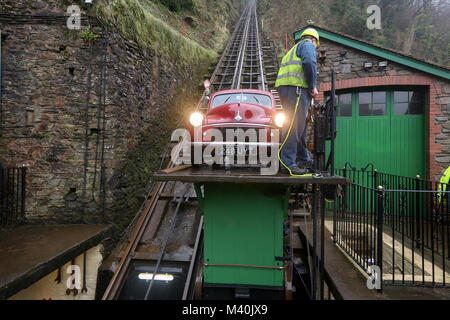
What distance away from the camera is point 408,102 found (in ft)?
22.9

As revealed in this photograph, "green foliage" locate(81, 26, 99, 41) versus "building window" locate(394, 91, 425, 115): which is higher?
"green foliage" locate(81, 26, 99, 41)

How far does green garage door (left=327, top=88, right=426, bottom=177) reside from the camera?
6.92 metres

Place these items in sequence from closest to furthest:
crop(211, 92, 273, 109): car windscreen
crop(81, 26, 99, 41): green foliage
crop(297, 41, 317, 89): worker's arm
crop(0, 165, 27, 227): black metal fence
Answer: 1. crop(297, 41, 317, 89): worker's arm
2. crop(0, 165, 27, 227): black metal fence
3. crop(81, 26, 99, 41): green foliage
4. crop(211, 92, 273, 109): car windscreen

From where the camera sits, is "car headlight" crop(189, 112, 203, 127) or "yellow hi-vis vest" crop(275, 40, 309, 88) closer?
"yellow hi-vis vest" crop(275, 40, 309, 88)

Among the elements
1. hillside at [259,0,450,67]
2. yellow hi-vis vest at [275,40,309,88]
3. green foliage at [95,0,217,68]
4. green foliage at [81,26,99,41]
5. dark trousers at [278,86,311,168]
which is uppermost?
hillside at [259,0,450,67]

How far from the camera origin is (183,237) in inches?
186

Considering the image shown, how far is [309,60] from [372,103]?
5.88 m

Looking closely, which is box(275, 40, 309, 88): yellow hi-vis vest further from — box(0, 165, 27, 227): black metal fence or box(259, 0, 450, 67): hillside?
box(259, 0, 450, 67): hillside

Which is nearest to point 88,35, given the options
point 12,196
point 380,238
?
point 12,196

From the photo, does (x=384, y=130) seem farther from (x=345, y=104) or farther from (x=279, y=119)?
(x=279, y=119)

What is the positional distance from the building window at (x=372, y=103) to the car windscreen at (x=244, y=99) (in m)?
4.10

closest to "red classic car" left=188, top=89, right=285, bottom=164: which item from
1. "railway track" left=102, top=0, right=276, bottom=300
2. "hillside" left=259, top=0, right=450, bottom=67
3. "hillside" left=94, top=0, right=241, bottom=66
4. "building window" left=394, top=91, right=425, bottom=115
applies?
"railway track" left=102, top=0, right=276, bottom=300

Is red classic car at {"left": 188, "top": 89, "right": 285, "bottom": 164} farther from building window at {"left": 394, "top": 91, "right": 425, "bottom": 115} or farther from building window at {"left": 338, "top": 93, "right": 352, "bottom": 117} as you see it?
building window at {"left": 394, "top": 91, "right": 425, "bottom": 115}

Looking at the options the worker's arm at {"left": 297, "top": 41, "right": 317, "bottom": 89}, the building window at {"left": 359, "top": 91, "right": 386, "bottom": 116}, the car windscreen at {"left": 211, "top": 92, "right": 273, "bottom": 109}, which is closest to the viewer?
the worker's arm at {"left": 297, "top": 41, "right": 317, "bottom": 89}
